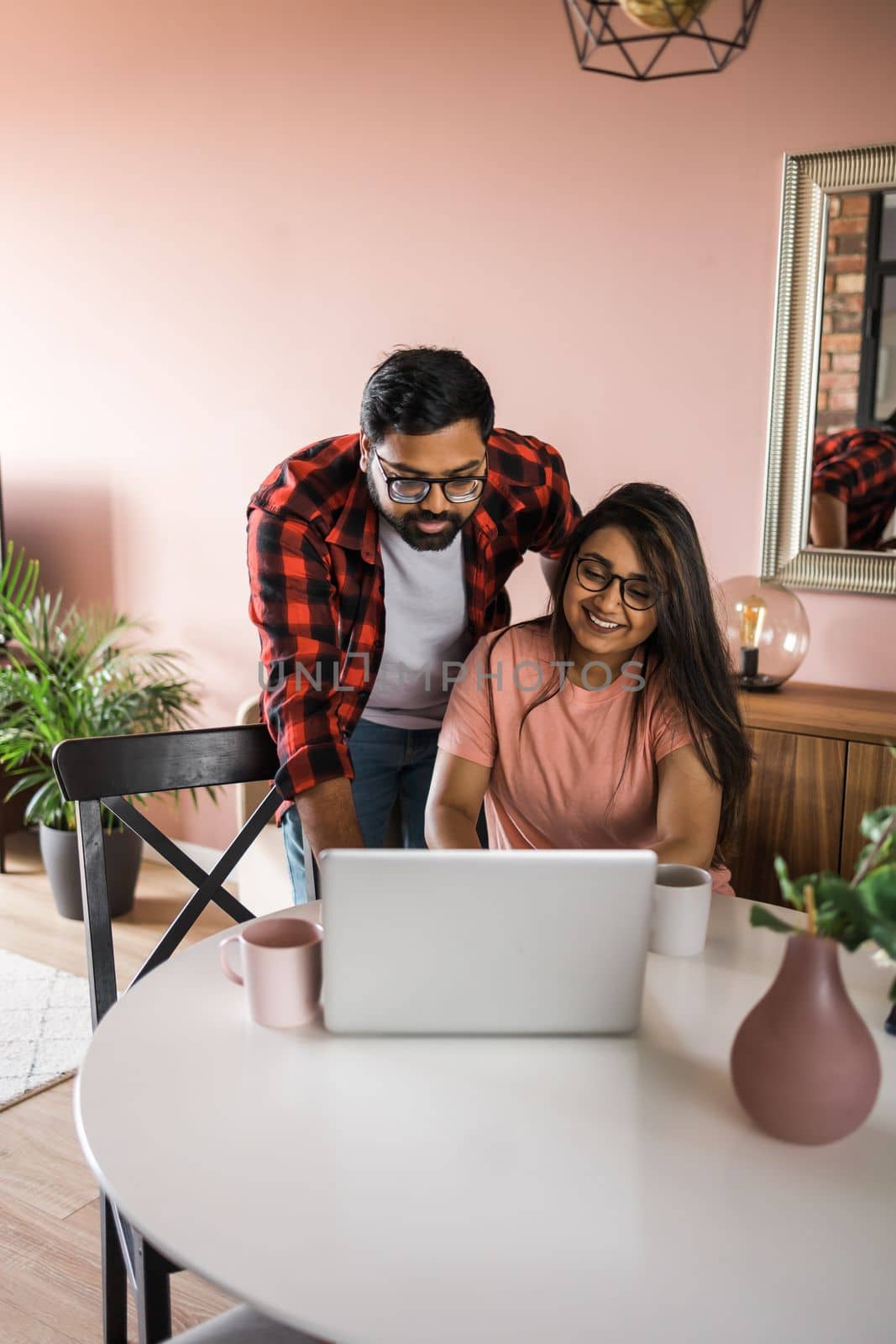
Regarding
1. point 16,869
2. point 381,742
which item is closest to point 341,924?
point 381,742

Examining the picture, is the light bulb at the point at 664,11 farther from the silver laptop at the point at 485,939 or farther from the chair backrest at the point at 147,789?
the chair backrest at the point at 147,789

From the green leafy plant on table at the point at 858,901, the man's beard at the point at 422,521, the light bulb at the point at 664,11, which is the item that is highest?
the light bulb at the point at 664,11

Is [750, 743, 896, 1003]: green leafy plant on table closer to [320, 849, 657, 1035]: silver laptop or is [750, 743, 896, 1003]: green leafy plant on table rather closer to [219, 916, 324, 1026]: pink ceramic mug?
[320, 849, 657, 1035]: silver laptop

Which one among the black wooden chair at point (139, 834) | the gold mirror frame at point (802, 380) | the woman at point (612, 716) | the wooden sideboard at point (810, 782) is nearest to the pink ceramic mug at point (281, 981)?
the black wooden chair at point (139, 834)

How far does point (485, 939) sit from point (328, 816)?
65cm

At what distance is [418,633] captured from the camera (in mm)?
1949

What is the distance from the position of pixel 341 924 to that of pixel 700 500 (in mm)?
1766

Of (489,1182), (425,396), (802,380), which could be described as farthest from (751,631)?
(489,1182)

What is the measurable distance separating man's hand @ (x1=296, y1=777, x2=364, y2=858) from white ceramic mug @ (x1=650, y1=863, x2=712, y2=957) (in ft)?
1.69

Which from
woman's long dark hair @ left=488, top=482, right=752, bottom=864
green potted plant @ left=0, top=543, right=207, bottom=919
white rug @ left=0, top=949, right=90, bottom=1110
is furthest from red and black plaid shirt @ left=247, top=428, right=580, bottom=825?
green potted plant @ left=0, top=543, right=207, bottom=919

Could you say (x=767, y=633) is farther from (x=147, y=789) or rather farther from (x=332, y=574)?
(x=147, y=789)

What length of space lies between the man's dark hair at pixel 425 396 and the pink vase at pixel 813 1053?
90 centimetres

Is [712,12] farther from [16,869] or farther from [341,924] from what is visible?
[16,869]

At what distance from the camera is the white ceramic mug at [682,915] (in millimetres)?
1227
